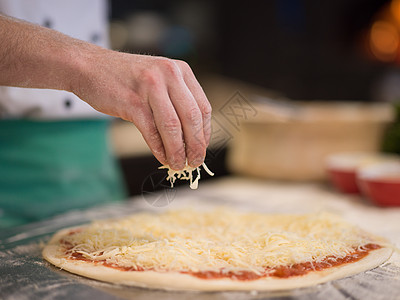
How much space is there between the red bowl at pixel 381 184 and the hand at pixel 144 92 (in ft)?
3.21

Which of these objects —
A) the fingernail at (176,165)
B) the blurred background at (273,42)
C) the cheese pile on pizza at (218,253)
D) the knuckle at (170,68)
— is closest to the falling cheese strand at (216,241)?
the cheese pile on pizza at (218,253)

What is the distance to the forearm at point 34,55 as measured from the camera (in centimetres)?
90

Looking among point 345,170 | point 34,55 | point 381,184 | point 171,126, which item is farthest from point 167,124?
point 345,170

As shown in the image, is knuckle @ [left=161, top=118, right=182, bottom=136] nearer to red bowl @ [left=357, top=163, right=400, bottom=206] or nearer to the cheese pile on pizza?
the cheese pile on pizza

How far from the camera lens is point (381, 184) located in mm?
1580

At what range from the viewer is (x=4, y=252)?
1123 millimetres

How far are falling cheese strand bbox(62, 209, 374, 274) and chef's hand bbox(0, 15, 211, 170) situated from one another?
0.26 metres

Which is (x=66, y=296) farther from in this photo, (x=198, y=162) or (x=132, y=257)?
(x=198, y=162)

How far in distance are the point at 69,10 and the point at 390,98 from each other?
458cm

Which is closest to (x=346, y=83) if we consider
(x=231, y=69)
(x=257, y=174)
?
(x=231, y=69)

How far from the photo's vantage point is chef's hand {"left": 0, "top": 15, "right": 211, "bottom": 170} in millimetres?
899

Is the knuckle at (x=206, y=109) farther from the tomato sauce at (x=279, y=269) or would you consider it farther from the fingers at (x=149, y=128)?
the tomato sauce at (x=279, y=269)

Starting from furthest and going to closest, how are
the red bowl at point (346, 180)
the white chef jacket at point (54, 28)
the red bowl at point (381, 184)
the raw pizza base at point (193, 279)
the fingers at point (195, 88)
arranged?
the red bowl at point (346, 180)
the red bowl at point (381, 184)
the white chef jacket at point (54, 28)
the fingers at point (195, 88)
the raw pizza base at point (193, 279)

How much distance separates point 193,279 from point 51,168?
975 millimetres
